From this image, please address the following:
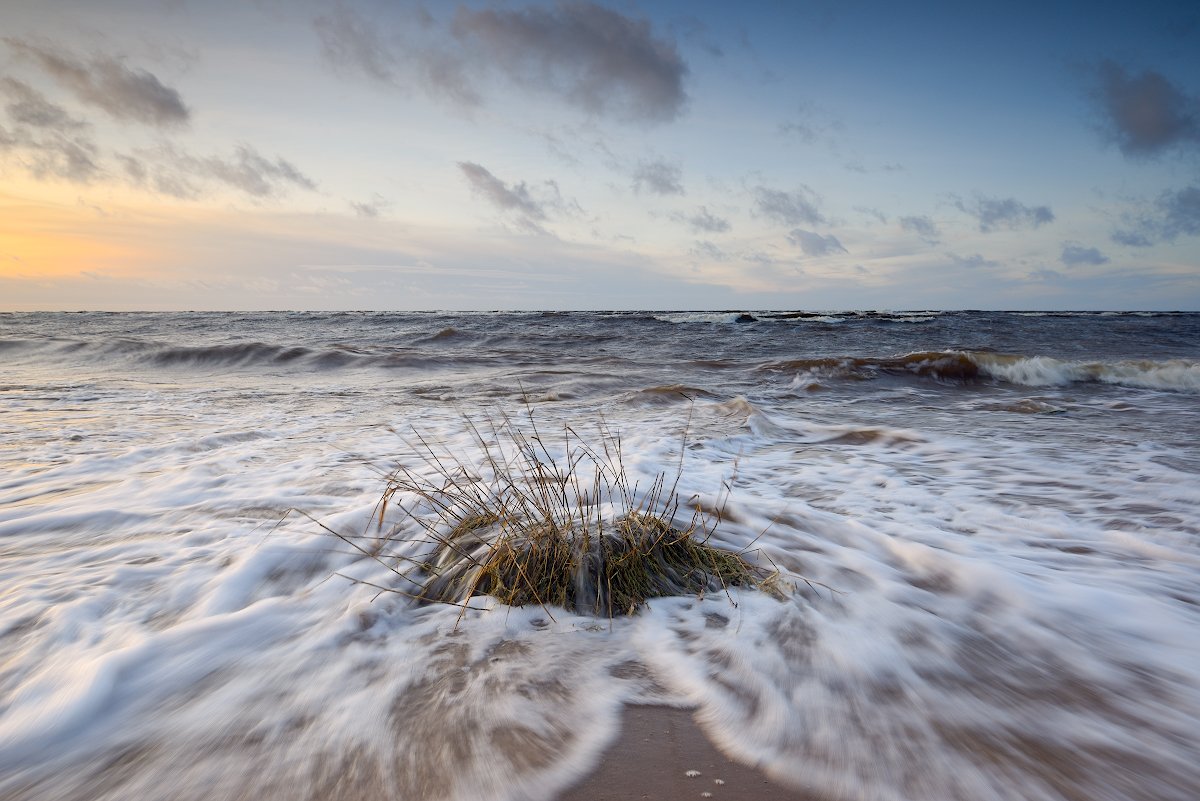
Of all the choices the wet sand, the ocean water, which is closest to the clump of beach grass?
the ocean water

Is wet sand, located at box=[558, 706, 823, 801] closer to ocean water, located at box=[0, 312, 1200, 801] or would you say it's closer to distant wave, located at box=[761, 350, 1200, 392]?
ocean water, located at box=[0, 312, 1200, 801]

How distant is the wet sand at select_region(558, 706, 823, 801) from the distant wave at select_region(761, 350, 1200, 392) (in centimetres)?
1021

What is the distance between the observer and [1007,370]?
11.8 metres

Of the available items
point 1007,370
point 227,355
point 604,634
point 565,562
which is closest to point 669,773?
point 604,634

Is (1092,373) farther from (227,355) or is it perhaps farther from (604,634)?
(227,355)

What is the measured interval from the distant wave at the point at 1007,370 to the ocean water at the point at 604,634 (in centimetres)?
613

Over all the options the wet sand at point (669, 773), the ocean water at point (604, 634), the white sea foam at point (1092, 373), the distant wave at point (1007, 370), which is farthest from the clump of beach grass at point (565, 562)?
the white sea foam at point (1092, 373)

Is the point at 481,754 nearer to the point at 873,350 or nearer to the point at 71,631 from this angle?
the point at 71,631

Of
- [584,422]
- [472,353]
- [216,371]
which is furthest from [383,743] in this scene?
[472,353]

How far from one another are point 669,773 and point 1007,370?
12.8 meters

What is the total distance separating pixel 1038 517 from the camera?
380cm

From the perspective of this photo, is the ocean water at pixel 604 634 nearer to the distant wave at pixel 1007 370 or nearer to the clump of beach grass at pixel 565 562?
the clump of beach grass at pixel 565 562

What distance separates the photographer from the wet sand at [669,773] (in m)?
1.53

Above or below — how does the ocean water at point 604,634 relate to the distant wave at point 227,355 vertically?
above
